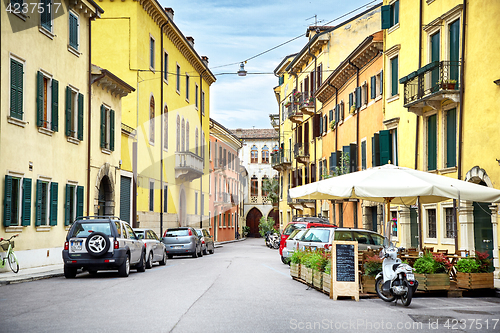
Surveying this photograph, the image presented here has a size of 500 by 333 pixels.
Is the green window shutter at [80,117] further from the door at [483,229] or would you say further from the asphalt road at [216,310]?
the door at [483,229]

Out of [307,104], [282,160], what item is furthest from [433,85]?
[282,160]

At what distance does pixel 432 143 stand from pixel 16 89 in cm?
1411

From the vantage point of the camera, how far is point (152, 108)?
37844 millimetres

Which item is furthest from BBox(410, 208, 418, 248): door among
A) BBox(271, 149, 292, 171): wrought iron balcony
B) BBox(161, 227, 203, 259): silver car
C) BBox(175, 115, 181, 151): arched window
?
BBox(271, 149, 292, 171): wrought iron balcony

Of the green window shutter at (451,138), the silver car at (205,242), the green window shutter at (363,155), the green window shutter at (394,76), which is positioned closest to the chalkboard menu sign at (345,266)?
the green window shutter at (451,138)

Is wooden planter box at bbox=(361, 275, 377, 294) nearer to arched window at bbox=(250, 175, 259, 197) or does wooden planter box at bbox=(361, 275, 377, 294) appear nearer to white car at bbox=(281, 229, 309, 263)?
white car at bbox=(281, 229, 309, 263)

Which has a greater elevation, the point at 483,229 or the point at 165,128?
the point at 165,128

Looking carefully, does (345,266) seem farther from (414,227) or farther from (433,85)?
(414,227)

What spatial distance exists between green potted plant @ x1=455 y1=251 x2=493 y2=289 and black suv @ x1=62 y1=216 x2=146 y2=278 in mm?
8955

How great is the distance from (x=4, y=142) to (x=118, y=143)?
1108cm

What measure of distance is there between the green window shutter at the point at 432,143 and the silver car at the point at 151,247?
10.3m

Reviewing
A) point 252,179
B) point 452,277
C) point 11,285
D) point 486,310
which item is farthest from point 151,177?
point 252,179

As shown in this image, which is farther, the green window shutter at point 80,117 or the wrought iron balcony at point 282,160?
the wrought iron balcony at point 282,160

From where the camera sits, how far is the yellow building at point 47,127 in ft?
63.1
